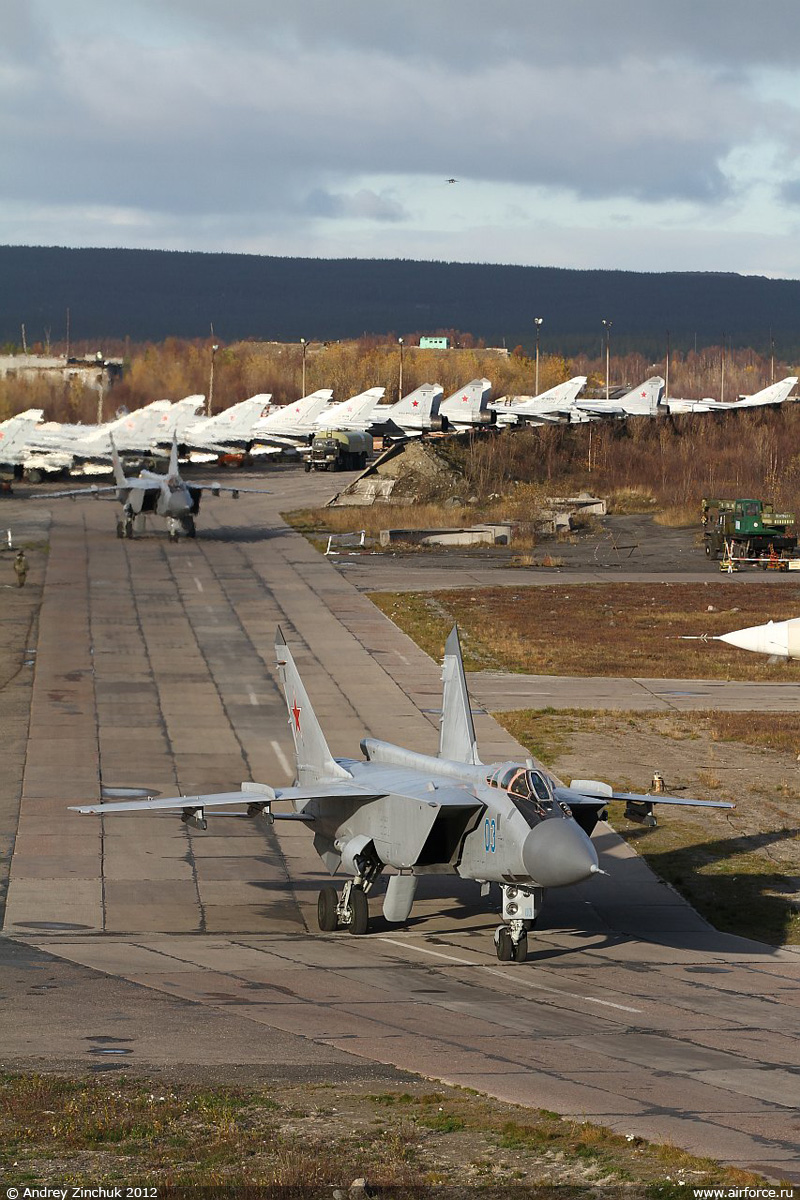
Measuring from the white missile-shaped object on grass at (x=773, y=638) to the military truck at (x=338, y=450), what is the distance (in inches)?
3221

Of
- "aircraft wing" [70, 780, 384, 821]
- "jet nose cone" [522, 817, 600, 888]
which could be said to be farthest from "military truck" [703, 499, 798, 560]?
"jet nose cone" [522, 817, 600, 888]

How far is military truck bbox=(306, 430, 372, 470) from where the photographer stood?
12650cm

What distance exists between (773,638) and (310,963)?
26814 mm

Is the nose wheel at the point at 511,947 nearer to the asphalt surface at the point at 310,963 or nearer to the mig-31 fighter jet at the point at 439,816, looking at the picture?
the mig-31 fighter jet at the point at 439,816

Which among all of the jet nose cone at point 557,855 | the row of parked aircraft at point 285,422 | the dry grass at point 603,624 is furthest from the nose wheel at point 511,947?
the row of parked aircraft at point 285,422

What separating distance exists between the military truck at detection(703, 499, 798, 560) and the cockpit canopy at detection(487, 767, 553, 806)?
2328 inches

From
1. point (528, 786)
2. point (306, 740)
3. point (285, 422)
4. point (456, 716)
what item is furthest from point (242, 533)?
point (528, 786)

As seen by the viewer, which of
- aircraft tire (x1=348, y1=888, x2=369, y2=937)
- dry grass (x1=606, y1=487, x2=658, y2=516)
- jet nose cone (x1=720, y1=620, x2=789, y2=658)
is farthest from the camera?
dry grass (x1=606, y1=487, x2=658, y2=516)

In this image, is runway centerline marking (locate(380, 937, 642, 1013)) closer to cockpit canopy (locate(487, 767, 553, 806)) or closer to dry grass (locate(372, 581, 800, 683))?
cockpit canopy (locate(487, 767, 553, 806))

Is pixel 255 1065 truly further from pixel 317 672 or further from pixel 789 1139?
pixel 317 672

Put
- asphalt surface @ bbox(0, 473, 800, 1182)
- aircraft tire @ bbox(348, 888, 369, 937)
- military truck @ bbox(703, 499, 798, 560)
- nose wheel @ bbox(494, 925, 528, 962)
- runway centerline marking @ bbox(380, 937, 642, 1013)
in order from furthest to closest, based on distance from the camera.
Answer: military truck @ bbox(703, 499, 798, 560) → aircraft tire @ bbox(348, 888, 369, 937) → nose wheel @ bbox(494, 925, 528, 962) → runway centerline marking @ bbox(380, 937, 642, 1013) → asphalt surface @ bbox(0, 473, 800, 1182)

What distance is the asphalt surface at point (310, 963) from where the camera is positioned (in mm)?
17188

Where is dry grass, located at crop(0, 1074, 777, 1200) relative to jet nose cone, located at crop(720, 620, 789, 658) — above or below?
below

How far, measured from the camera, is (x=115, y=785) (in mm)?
34281
